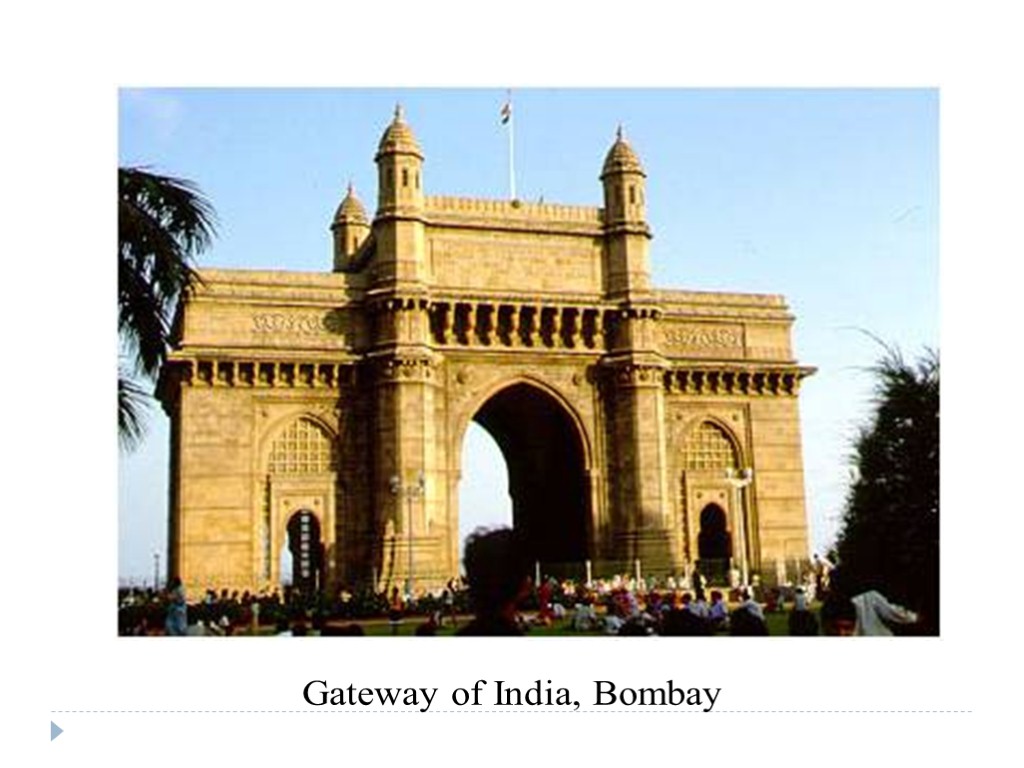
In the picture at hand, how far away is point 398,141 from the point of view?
107ft

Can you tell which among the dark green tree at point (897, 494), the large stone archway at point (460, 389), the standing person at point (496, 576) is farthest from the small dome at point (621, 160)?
the standing person at point (496, 576)

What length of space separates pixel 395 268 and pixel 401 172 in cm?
280

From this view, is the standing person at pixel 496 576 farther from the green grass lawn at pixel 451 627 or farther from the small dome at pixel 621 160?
the small dome at pixel 621 160

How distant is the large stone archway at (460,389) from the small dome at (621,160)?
0.08 meters

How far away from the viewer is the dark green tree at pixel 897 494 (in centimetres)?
1364

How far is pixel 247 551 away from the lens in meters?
30.6

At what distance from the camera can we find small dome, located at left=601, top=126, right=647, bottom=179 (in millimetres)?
34781

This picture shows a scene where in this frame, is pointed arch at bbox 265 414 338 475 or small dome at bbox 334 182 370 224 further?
small dome at bbox 334 182 370 224

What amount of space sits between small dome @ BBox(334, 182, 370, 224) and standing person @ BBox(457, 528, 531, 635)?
38056 mm

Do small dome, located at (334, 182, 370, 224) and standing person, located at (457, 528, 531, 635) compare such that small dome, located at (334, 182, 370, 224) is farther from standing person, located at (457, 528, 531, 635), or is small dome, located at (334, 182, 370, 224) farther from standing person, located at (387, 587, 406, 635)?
standing person, located at (457, 528, 531, 635)

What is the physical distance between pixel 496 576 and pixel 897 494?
9.33 m

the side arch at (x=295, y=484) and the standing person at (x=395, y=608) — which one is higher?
the side arch at (x=295, y=484)

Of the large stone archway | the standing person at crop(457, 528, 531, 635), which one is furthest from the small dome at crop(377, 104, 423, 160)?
the standing person at crop(457, 528, 531, 635)
